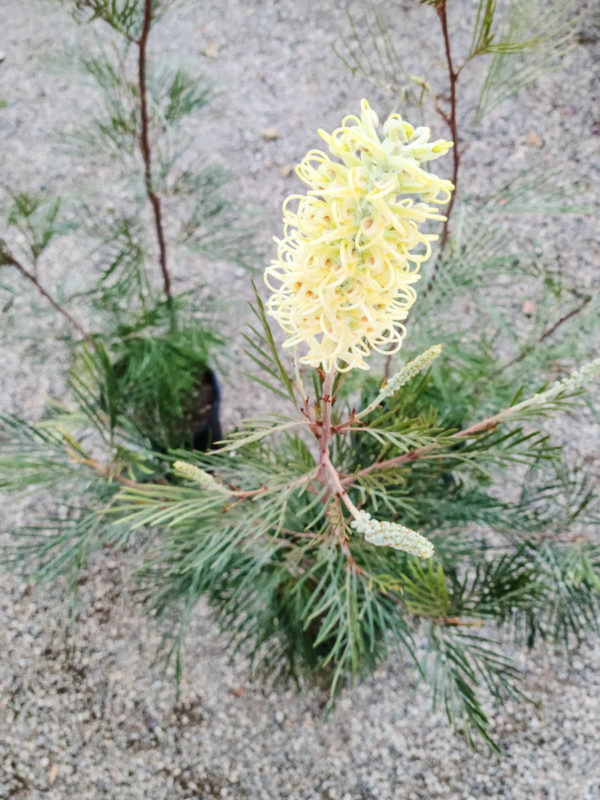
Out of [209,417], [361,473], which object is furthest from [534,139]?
[361,473]

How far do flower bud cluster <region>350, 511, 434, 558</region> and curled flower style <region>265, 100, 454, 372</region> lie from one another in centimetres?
15

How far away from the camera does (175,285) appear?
1781mm

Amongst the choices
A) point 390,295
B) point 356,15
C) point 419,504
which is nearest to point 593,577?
point 419,504

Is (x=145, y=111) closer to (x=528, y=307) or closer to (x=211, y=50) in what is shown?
(x=528, y=307)

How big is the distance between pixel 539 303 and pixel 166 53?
1603 mm

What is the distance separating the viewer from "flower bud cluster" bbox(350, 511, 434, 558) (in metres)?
0.50

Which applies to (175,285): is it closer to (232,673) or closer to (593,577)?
(232,673)

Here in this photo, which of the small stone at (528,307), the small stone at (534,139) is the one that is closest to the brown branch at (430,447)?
the small stone at (528,307)

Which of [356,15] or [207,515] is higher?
[356,15]

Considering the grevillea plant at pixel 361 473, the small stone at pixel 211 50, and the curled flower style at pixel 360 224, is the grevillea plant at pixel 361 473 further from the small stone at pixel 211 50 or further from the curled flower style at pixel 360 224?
the small stone at pixel 211 50

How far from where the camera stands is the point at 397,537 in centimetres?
51

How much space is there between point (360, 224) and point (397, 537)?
243mm

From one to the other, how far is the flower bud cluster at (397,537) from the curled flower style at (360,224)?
146mm

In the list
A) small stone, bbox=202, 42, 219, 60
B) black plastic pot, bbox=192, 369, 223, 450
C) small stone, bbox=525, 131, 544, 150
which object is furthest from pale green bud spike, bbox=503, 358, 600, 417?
small stone, bbox=202, 42, 219, 60
